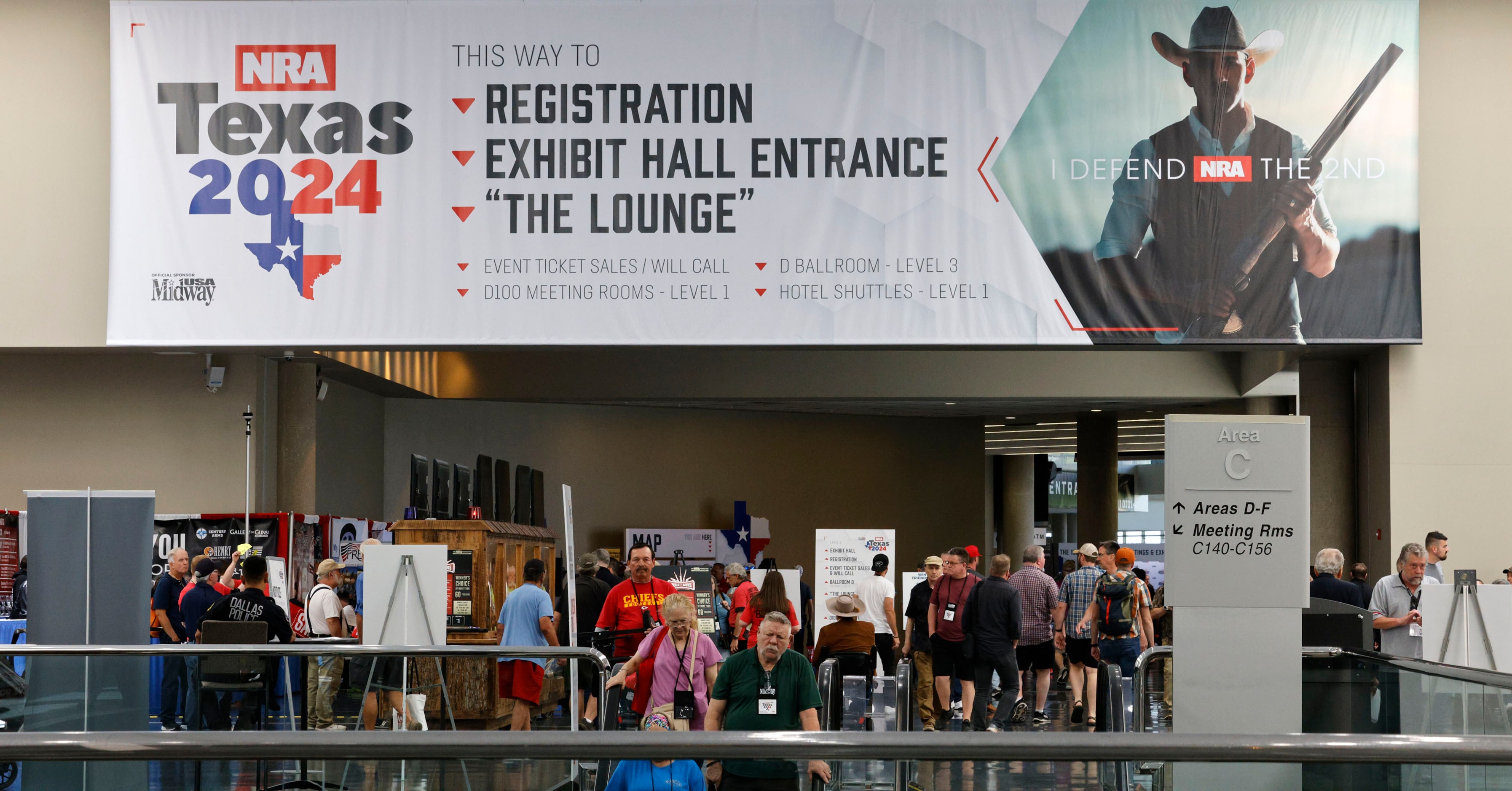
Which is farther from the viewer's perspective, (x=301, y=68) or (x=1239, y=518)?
(x=301, y=68)

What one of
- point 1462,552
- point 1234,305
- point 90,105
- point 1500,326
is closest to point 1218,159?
point 1234,305

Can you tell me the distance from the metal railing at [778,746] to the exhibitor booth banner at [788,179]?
9.41 m

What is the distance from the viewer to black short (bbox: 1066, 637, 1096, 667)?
1068cm

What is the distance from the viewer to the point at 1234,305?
38.9 feet

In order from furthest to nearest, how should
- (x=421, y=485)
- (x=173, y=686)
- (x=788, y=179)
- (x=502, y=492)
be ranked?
1. (x=502, y=492)
2. (x=421, y=485)
3. (x=788, y=179)
4. (x=173, y=686)

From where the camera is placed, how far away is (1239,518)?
16.5 ft

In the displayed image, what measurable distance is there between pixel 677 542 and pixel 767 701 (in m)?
16.9

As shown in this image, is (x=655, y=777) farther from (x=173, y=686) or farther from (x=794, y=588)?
(x=794, y=588)

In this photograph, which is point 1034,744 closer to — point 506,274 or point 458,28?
point 506,274

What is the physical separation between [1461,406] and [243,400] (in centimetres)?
1167

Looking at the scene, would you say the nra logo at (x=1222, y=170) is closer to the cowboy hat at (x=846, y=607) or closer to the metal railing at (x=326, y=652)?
the cowboy hat at (x=846, y=607)

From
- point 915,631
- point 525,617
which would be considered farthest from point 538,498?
point 525,617

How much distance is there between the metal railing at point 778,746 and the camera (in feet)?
8.20

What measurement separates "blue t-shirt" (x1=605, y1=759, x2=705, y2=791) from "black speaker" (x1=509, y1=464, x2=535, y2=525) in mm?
18461
